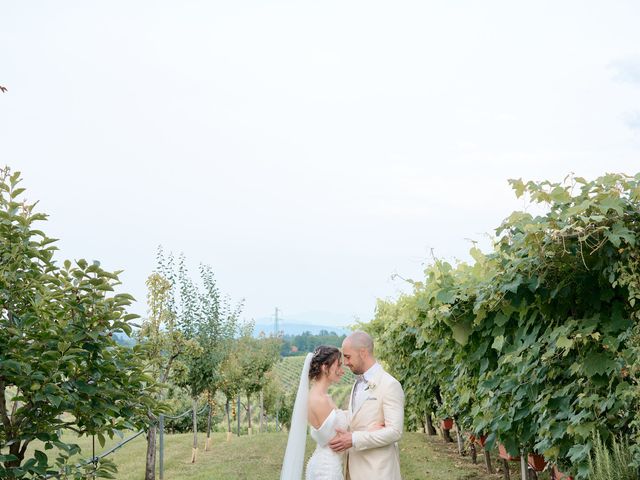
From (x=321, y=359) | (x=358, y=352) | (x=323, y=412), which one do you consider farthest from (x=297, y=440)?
(x=358, y=352)

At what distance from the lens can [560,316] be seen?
6.00m

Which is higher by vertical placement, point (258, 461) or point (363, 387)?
point (363, 387)

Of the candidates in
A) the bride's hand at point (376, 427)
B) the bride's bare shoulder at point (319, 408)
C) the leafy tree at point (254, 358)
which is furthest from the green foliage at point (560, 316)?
the leafy tree at point (254, 358)

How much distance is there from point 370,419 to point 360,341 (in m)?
0.58

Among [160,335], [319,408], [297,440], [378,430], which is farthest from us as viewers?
[160,335]

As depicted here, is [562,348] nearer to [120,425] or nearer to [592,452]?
[592,452]

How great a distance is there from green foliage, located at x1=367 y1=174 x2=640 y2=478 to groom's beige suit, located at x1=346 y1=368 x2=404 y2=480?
3.57 ft

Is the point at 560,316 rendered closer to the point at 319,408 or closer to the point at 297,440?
the point at 319,408

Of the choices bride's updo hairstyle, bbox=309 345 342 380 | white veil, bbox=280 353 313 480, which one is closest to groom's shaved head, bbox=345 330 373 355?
bride's updo hairstyle, bbox=309 345 342 380

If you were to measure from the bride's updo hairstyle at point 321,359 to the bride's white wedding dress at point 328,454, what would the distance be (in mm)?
320

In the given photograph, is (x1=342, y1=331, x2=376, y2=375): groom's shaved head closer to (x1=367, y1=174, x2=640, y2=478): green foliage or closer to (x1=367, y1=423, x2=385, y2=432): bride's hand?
(x1=367, y1=423, x2=385, y2=432): bride's hand

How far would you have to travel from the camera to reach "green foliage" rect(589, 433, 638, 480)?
503 cm

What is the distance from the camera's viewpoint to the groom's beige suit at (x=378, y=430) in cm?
564

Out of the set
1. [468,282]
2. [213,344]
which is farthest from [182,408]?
[468,282]
